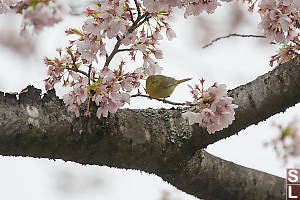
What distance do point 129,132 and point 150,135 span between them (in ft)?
0.32

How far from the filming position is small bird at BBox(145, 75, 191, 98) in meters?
1.64

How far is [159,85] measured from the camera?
1642mm

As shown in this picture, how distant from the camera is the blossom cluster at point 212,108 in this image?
4.58ft

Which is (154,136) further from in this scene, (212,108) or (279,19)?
(279,19)

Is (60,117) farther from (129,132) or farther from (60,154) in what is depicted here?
(129,132)

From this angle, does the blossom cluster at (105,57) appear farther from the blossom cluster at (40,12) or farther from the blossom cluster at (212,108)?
the blossom cluster at (40,12)

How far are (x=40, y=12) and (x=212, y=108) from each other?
1.88m

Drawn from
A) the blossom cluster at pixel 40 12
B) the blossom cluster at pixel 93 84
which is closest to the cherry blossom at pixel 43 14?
the blossom cluster at pixel 40 12

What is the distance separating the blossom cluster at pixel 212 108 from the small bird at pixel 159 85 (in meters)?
0.21

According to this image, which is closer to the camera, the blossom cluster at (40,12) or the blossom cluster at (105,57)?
the blossom cluster at (105,57)

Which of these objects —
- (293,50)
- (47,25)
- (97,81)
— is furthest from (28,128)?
(47,25)

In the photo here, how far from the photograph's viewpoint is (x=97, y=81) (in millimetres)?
1438

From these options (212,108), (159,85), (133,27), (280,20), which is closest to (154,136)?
(159,85)

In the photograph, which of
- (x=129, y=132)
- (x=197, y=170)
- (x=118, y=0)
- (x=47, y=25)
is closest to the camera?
(x=118, y=0)
